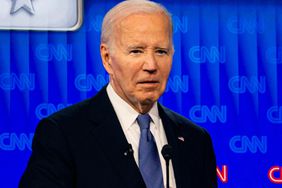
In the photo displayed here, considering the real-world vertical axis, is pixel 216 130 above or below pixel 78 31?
below

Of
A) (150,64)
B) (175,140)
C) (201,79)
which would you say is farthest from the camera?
(201,79)

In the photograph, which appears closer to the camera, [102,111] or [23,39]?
[102,111]

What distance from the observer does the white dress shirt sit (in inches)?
49.8

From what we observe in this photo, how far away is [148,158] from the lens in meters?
1.23

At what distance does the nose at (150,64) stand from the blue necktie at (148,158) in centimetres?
13

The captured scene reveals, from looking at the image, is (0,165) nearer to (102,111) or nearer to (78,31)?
(78,31)

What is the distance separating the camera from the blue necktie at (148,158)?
1200mm

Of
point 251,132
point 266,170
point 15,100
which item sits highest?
point 15,100

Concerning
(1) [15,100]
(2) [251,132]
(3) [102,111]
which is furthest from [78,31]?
(3) [102,111]

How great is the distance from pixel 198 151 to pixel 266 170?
1633mm

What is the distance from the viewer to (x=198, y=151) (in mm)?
1347

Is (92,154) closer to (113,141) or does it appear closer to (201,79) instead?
(113,141)

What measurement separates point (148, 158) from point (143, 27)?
272 millimetres

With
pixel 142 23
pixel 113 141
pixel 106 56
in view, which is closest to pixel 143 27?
pixel 142 23
